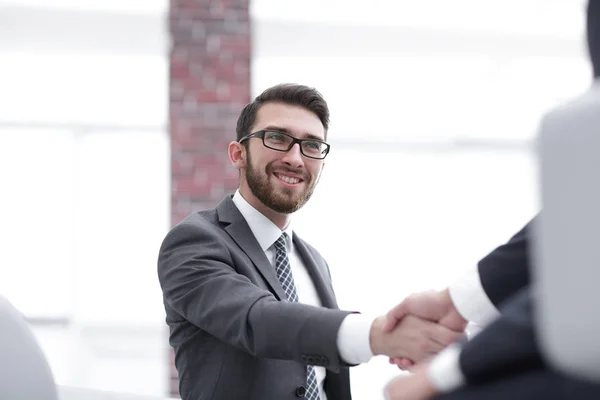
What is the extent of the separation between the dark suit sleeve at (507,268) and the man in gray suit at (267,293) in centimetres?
25

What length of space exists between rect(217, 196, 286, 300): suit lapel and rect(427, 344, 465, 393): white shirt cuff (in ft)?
3.73

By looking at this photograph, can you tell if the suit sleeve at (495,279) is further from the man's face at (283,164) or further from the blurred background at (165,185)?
the blurred background at (165,185)

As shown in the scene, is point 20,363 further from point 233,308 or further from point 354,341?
point 354,341

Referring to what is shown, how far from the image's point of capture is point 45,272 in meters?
6.21

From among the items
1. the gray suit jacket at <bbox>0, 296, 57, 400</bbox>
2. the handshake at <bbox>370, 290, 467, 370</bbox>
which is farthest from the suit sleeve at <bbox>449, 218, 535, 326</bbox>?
the gray suit jacket at <bbox>0, 296, 57, 400</bbox>

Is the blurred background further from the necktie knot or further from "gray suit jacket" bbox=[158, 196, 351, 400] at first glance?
"gray suit jacket" bbox=[158, 196, 351, 400]

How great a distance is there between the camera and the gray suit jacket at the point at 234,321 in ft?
4.34

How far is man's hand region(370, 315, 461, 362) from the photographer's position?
132 cm

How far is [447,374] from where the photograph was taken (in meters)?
0.63

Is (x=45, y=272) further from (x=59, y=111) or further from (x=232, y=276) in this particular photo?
(x=232, y=276)

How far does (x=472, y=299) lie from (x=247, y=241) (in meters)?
0.81

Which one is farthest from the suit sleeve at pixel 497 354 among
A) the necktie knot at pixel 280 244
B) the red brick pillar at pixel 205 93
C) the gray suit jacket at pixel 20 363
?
the red brick pillar at pixel 205 93

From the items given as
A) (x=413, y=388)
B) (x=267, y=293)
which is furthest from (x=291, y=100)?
(x=413, y=388)

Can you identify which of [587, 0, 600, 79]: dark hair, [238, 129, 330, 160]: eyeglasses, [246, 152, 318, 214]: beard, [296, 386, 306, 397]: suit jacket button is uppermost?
[587, 0, 600, 79]: dark hair
